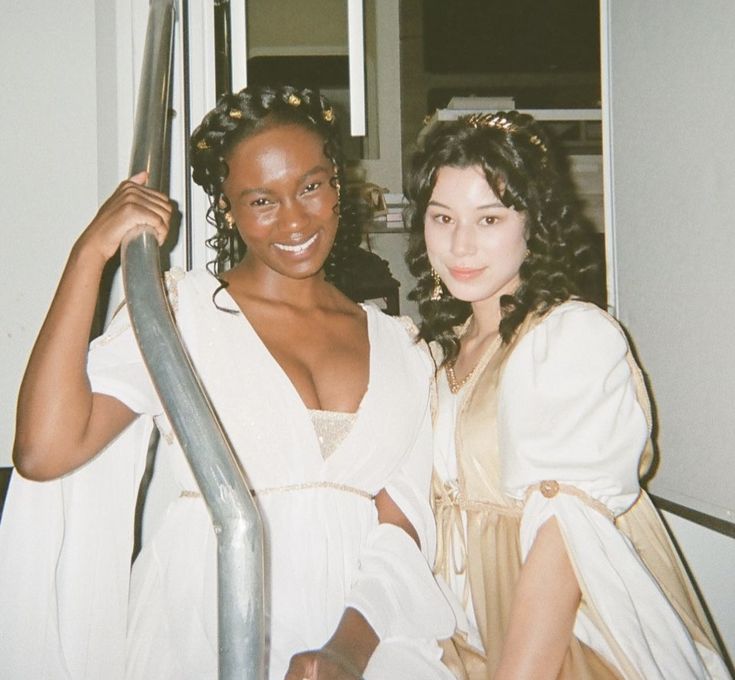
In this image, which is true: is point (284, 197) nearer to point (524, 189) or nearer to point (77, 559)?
point (524, 189)

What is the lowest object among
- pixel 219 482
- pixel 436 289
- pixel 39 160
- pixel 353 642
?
pixel 353 642

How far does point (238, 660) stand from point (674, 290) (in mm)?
1450

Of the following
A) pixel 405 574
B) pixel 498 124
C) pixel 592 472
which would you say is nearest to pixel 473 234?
pixel 498 124

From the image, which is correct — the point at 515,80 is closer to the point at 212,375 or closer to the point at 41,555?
the point at 212,375

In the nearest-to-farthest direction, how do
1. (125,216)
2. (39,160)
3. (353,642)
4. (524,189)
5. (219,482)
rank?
(219,482)
(125,216)
(353,642)
(524,189)
(39,160)

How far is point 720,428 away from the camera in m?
1.64

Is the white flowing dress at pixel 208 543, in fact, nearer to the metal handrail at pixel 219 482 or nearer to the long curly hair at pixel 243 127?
the long curly hair at pixel 243 127

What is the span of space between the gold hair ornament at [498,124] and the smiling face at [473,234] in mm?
113

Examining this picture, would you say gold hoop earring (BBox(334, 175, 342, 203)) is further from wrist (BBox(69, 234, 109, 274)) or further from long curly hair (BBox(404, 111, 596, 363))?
wrist (BBox(69, 234, 109, 274))

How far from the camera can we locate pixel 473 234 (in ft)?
4.91

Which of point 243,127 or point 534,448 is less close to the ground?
point 243,127

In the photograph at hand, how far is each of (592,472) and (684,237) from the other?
2.39ft

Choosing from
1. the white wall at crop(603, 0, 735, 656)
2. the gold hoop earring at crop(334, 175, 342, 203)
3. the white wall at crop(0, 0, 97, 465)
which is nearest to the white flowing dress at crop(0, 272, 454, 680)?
the gold hoop earring at crop(334, 175, 342, 203)

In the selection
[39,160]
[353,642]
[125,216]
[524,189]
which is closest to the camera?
[125,216]
